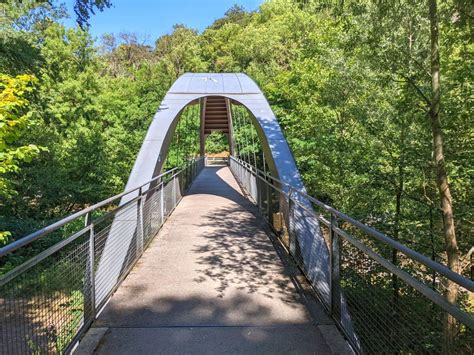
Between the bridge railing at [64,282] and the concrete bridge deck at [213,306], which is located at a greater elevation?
the bridge railing at [64,282]

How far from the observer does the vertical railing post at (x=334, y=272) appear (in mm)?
3164

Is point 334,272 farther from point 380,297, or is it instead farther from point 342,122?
point 342,122

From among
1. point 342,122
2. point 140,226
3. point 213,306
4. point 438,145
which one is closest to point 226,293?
point 213,306

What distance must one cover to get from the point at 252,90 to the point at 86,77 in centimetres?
1633

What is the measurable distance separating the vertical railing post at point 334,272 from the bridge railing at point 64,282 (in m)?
1.88

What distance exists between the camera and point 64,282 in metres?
2.91

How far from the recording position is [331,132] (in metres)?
11.4

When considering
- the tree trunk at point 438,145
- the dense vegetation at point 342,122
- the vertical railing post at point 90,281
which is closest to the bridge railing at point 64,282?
the vertical railing post at point 90,281

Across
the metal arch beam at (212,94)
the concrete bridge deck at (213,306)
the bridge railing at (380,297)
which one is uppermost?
the metal arch beam at (212,94)

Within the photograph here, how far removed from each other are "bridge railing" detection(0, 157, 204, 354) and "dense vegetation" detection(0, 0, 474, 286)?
264 centimetres

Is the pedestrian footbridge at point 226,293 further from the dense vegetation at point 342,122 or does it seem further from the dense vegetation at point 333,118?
the dense vegetation at point 333,118

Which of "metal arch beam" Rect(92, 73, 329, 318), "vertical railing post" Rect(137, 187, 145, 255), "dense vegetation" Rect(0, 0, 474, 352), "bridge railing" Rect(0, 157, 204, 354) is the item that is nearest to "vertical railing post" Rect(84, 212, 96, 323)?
"bridge railing" Rect(0, 157, 204, 354)

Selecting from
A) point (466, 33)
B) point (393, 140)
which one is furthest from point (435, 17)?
point (393, 140)

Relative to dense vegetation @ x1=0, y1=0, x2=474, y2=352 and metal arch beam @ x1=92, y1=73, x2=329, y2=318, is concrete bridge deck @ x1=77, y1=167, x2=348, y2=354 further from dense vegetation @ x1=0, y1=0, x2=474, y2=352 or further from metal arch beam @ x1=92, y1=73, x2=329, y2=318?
dense vegetation @ x1=0, y1=0, x2=474, y2=352
